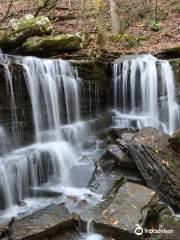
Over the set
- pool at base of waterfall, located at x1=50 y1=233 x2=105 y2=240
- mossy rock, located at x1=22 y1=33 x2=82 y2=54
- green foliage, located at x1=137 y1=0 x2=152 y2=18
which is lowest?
pool at base of waterfall, located at x1=50 y1=233 x2=105 y2=240

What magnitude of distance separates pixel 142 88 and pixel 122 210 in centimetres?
569

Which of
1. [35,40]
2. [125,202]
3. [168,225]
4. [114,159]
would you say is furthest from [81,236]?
[35,40]

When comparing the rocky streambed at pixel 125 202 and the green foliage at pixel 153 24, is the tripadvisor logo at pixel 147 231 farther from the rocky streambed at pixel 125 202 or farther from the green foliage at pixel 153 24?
the green foliage at pixel 153 24

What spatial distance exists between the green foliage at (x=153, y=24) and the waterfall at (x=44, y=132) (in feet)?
19.9

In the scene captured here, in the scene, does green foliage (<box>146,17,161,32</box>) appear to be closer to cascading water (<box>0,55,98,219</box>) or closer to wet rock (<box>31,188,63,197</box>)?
cascading water (<box>0,55,98,219</box>)

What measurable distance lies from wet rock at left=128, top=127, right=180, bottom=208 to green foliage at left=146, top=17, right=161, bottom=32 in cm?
805

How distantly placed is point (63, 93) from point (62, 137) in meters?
1.30

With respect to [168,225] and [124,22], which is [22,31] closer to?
[124,22]

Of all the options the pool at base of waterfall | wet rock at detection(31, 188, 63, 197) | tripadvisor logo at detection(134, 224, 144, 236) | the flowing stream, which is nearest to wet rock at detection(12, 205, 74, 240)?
the pool at base of waterfall

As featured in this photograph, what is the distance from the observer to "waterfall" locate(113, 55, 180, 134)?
12.0 meters

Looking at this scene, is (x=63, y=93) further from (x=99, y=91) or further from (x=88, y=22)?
(x=88, y=22)

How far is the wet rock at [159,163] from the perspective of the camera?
7.93m

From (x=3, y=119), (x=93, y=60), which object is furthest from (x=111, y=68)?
(x=3, y=119)

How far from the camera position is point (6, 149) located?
9453mm
